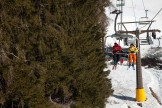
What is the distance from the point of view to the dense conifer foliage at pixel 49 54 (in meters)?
10.8

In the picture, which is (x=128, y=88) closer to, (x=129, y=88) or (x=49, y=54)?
(x=129, y=88)

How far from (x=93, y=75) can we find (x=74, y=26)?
189 cm

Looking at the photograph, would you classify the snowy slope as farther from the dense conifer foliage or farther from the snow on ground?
the dense conifer foliage

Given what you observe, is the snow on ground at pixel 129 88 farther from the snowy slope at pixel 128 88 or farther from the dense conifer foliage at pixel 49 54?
the dense conifer foliage at pixel 49 54

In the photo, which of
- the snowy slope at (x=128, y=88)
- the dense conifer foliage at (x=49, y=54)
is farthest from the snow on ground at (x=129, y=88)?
the dense conifer foliage at (x=49, y=54)

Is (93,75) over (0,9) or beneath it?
beneath

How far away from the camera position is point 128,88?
21359 millimetres

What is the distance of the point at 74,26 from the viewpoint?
12.5 m

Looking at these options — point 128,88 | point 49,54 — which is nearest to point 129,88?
point 128,88

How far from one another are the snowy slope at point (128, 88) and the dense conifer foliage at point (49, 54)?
4336 millimetres

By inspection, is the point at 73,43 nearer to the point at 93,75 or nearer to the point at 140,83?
the point at 93,75

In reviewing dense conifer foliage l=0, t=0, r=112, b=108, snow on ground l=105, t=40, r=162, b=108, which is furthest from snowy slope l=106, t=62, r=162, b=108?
dense conifer foliage l=0, t=0, r=112, b=108

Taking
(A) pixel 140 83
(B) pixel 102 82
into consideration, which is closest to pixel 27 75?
(B) pixel 102 82

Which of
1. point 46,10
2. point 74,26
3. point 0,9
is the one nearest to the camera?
point 0,9
